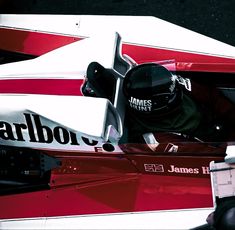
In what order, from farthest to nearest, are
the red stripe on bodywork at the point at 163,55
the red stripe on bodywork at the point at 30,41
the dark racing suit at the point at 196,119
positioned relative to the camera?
the red stripe on bodywork at the point at 30,41
the red stripe on bodywork at the point at 163,55
the dark racing suit at the point at 196,119

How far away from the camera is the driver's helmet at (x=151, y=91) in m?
2.30

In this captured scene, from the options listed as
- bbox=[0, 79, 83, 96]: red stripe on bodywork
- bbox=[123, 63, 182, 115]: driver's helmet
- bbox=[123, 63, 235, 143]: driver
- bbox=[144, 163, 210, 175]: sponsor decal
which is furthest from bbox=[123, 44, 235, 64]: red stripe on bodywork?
bbox=[144, 163, 210, 175]: sponsor decal

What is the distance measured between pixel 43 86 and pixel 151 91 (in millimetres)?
696

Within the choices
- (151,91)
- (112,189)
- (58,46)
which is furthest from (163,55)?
(112,189)

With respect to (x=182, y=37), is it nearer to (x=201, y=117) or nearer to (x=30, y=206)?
(x=201, y=117)

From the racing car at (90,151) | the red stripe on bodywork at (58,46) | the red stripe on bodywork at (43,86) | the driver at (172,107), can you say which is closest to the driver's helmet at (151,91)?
the driver at (172,107)

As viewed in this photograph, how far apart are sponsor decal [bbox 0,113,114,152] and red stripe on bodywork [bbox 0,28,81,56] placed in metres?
0.76

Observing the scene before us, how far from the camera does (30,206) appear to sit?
2605mm

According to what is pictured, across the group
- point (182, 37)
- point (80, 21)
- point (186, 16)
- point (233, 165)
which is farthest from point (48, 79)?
point (186, 16)

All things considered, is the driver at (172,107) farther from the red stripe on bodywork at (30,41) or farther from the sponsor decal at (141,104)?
the red stripe on bodywork at (30,41)

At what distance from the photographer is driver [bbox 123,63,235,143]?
2.32 metres

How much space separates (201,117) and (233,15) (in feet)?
4.66

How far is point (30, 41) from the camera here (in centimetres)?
318

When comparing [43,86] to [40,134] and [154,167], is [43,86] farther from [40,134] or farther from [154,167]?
[154,167]
